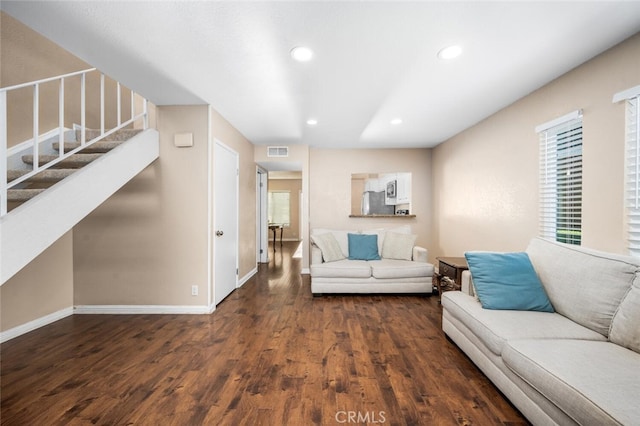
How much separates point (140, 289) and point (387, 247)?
3.42 meters

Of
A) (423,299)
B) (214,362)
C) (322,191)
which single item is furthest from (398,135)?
(214,362)

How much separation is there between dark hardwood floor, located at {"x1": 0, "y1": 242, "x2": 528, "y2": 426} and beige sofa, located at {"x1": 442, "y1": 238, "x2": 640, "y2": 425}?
256 millimetres

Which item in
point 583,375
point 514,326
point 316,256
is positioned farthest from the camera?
point 316,256

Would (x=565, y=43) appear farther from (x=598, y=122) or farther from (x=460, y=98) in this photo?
(x=460, y=98)

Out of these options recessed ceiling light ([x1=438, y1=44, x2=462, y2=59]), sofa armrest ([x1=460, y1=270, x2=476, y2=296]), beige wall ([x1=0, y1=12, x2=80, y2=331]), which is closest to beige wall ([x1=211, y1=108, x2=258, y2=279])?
beige wall ([x1=0, y1=12, x2=80, y2=331])

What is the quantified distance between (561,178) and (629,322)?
58.3 inches

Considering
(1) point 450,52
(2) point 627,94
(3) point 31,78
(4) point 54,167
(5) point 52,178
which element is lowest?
(5) point 52,178

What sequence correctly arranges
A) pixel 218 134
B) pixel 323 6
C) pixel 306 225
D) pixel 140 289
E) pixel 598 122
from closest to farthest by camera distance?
pixel 323 6
pixel 598 122
pixel 140 289
pixel 218 134
pixel 306 225

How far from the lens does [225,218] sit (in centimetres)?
367

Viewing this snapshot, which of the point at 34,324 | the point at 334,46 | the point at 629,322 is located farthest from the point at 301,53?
the point at 34,324

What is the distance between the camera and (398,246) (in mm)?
4254

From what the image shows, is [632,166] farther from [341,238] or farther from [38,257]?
[38,257]

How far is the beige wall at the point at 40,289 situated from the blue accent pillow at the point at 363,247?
3.62m

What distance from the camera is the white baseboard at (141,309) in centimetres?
314
